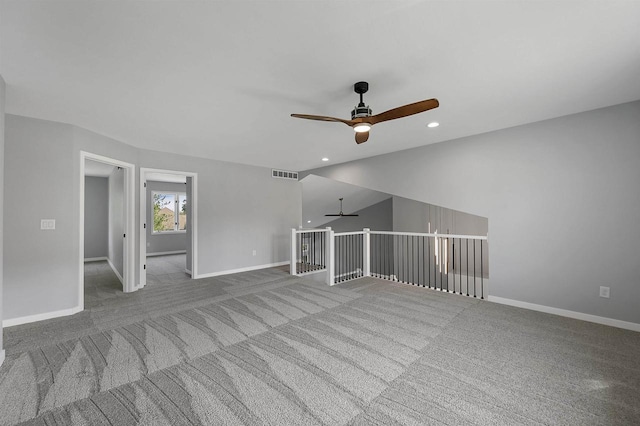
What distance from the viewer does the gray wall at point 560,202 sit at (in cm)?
294

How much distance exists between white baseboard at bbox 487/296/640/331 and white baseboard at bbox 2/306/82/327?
5.79 metres

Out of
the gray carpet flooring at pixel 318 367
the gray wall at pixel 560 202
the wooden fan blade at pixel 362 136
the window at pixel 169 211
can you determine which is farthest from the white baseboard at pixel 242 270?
the wooden fan blade at pixel 362 136

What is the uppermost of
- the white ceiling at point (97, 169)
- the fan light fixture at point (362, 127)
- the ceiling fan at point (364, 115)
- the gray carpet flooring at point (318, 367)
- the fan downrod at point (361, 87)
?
the fan downrod at point (361, 87)

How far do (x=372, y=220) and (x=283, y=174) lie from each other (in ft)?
16.0

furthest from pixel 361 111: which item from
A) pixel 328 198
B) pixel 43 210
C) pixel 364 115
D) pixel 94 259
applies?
pixel 94 259

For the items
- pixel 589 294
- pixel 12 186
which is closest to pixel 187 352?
pixel 12 186

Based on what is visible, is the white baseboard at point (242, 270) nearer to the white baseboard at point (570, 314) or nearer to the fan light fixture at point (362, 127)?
the fan light fixture at point (362, 127)

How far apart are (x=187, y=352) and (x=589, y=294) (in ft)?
15.0

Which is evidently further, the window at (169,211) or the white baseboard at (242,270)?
the window at (169,211)

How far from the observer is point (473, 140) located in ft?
13.2

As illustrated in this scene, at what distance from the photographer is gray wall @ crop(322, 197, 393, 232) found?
977 centimetres

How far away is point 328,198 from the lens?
8320mm

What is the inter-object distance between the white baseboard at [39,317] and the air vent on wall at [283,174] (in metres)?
4.28

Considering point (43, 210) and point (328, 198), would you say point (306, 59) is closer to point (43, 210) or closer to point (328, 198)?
point (43, 210)
